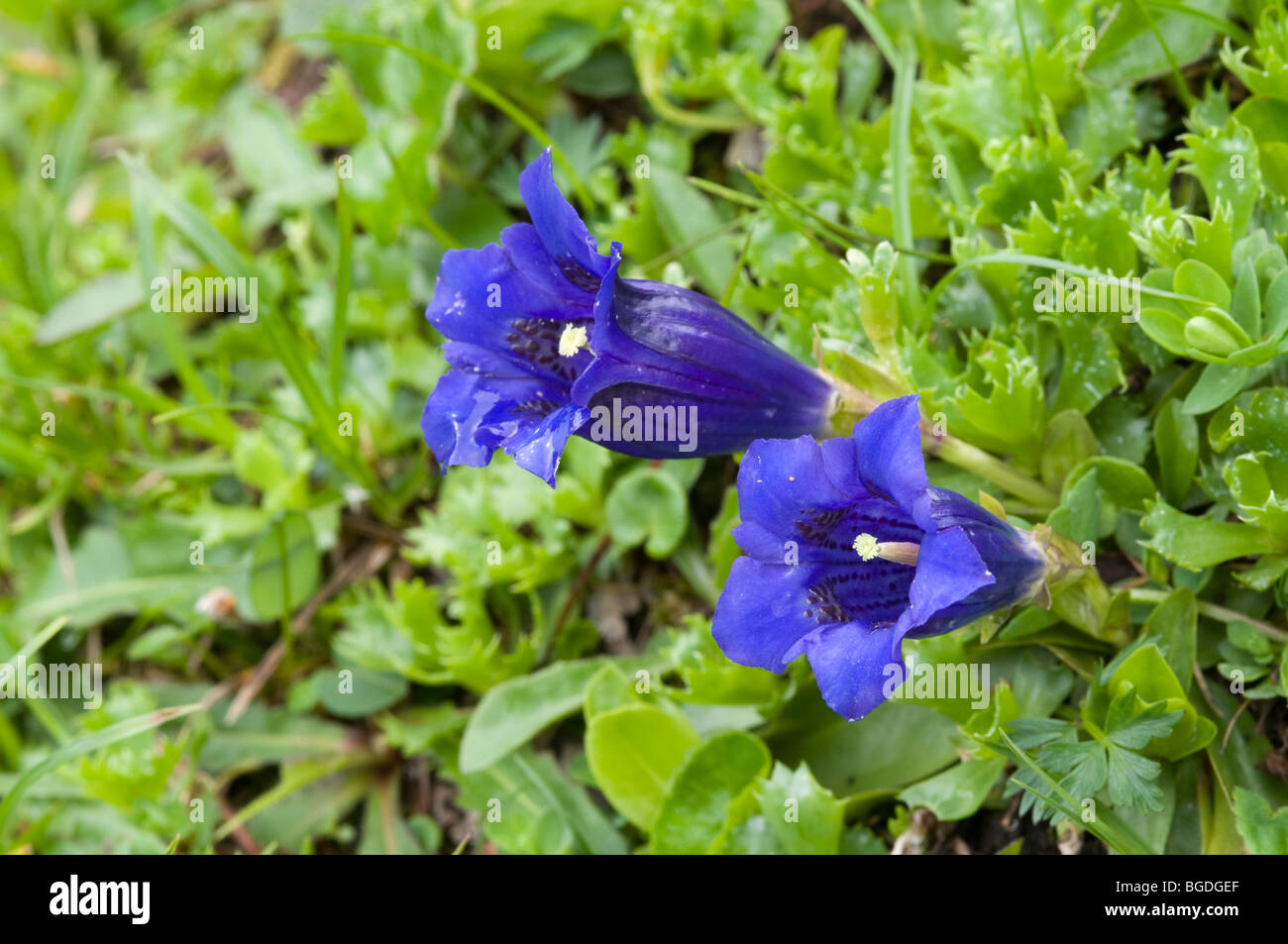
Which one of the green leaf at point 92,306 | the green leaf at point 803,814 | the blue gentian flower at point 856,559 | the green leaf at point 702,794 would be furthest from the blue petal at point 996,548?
the green leaf at point 92,306

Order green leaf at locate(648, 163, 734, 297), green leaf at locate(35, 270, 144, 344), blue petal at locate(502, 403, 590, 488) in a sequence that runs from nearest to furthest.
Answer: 1. blue petal at locate(502, 403, 590, 488)
2. green leaf at locate(648, 163, 734, 297)
3. green leaf at locate(35, 270, 144, 344)

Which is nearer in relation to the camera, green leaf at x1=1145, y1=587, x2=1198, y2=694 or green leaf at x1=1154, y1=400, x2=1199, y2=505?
green leaf at x1=1145, y1=587, x2=1198, y2=694

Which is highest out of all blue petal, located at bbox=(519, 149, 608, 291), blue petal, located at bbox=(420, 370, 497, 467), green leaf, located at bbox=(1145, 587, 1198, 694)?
blue petal, located at bbox=(519, 149, 608, 291)

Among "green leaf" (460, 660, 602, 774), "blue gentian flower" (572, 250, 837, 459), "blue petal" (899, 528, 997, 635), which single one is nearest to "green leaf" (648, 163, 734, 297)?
"blue gentian flower" (572, 250, 837, 459)

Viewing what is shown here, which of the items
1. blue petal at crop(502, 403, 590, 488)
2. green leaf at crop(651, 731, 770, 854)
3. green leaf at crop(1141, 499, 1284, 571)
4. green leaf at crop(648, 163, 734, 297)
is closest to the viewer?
blue petal at crop(502, 403, 590, 488)

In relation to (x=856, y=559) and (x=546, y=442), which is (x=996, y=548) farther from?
(x=546, y=442)

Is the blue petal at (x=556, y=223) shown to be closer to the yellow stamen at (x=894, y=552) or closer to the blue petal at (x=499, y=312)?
the blue petal at (x=499, y=312)

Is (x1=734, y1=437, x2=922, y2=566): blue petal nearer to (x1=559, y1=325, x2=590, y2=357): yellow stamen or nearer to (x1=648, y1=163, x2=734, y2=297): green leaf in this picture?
(x1=559, y1=325, x2=590, y2=357): yellow stamen

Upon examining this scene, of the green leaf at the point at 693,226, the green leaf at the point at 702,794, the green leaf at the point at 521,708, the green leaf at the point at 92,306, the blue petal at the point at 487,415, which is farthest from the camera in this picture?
the green leaf at the point at 92,306
